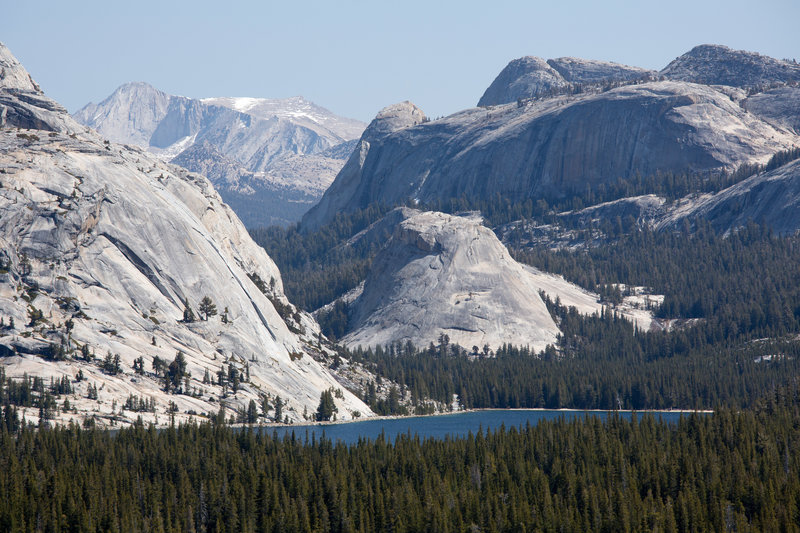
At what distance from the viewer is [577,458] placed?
15112 cm

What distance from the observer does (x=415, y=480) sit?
466 feet

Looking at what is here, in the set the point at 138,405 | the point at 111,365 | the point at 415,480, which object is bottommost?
the point at 415,480

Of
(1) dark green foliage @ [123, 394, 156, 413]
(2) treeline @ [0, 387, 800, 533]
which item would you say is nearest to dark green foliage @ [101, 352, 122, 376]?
(1) dark green foliage @ [123, 394, 156, 413]

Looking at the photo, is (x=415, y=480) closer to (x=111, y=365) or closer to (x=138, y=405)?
(x=138, y=405)

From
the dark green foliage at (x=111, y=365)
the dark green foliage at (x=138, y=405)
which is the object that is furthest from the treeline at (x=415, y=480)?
the dark green foliage at (x=111, y=365)

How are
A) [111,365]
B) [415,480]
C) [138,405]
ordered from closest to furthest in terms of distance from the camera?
[415,480] → [138,405] → [111,365]

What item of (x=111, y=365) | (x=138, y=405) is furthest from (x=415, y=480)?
(x=111, y=365)

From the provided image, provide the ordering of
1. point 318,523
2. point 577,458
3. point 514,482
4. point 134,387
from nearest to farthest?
point 318,523 < point 514,482 < point 577,458 < point 134,387

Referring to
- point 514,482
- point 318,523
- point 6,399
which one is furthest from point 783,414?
point 6,399

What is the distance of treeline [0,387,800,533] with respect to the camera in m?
123

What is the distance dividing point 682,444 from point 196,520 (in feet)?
235

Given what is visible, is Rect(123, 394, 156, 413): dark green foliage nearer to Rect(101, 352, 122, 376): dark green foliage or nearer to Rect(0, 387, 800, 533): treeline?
Rect(101, 352, 122, 376): dark green foliage

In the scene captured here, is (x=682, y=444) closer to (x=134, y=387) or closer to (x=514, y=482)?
(x=514, y=482)

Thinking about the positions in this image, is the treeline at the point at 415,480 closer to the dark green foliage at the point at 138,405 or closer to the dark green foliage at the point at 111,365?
the dark green foliage at the point at 138,405
